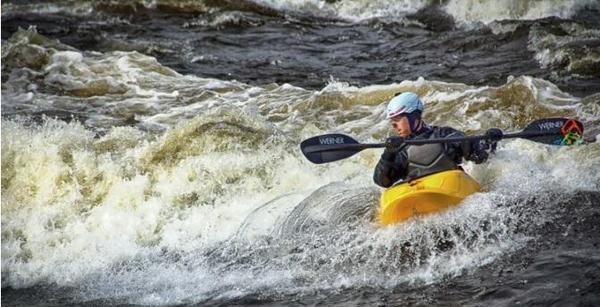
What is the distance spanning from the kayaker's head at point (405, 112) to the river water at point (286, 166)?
759mm

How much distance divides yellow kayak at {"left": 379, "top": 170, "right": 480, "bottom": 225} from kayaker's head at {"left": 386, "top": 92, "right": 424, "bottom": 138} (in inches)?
20.4

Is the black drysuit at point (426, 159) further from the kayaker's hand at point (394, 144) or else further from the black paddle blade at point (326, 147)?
the black paddle blade at point (326, 147)

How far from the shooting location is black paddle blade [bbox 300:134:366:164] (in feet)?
24.6

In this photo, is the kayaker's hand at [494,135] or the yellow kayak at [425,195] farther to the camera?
the kayaker's hand at [494,135]

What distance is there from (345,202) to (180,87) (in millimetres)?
5690

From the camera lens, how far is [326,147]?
7508mm

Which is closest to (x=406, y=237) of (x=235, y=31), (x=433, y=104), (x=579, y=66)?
(x=433, y=104)

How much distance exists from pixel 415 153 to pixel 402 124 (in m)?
0.26

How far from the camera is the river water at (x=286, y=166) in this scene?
6.51 meters

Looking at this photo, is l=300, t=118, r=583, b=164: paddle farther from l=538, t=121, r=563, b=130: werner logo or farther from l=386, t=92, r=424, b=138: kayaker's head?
l=386, t=92, r=424, b=138: kayaker's head

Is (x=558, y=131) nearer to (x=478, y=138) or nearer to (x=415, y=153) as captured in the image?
(x=478, y=138)

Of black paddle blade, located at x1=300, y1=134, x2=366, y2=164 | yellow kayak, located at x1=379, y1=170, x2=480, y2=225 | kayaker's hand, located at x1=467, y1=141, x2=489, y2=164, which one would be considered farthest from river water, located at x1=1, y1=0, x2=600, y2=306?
black paddle blade, located at x1=300, y1=134, x2=366, y2=164

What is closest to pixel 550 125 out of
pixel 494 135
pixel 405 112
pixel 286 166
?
pixel 494 135

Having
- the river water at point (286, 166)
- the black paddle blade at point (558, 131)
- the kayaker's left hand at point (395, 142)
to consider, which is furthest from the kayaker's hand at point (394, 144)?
the black paddle blade at point (558, 131)
